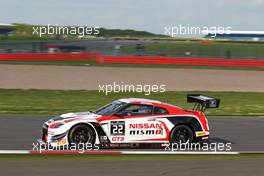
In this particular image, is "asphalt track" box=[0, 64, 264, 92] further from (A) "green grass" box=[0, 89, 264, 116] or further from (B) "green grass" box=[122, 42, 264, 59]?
(B) "green grass" box=[122, 42, 264, 59]

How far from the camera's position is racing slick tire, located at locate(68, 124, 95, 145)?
13.7 metres

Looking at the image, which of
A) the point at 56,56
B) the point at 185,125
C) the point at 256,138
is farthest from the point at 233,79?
the point at 185,125

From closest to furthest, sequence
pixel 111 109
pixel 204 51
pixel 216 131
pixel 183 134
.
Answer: pixel 111 109
pixel 183 134
pixel 216 131
pixel 204 51

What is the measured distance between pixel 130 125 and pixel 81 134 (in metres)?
1.25

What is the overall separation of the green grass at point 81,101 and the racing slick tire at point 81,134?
8575 millimetres

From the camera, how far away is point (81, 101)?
26.9 meters

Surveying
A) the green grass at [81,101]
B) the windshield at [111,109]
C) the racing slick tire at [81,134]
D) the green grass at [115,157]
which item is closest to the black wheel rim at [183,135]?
the green grass at [115,157]

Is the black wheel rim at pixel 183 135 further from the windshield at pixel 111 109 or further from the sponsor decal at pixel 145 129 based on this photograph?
the windshield at pixel 111 109

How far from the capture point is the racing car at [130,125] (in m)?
13.7

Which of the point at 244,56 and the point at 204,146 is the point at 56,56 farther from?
the point at 204,146

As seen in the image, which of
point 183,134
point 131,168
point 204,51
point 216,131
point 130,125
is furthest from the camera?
point 204,51

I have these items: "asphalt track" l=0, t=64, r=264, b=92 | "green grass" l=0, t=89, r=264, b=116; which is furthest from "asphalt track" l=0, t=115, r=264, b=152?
"asphalt track" l=0, t=64, r=264, b=92

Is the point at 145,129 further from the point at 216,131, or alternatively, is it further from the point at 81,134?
the point at 216,131

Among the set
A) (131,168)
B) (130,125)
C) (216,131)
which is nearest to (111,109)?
(130,125)
